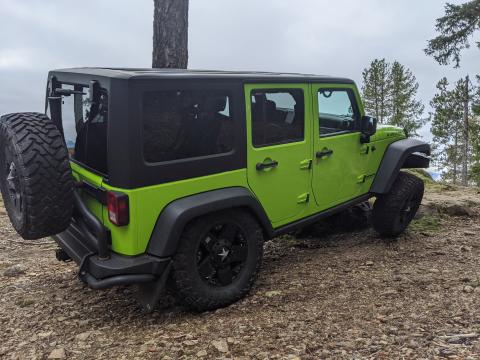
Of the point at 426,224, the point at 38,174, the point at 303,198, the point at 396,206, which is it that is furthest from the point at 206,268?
the point at 426,224

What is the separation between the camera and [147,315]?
Answer: 3.59m

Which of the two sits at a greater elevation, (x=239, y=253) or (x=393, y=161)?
(x=393, y=161)

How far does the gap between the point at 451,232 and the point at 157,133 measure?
401cm

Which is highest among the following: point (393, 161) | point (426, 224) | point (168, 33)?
point (168, 33)

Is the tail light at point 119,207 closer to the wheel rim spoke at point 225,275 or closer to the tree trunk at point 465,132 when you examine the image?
the wheel rim spoke at point 225,275

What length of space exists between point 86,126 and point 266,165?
1.43m

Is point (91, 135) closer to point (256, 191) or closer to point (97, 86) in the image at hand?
point (97, 86)

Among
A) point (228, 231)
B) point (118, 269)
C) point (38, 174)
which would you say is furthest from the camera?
point (228, 231)

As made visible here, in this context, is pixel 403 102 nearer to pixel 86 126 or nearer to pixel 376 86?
pixel 376 86

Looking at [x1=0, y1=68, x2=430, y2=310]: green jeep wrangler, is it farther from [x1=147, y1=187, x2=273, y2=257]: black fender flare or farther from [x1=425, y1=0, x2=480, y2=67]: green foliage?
[x1=425, y1=0, x2=480, y2=67]: green foliage

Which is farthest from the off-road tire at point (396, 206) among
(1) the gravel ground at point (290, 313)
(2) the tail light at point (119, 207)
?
(2) the tail light at point (119, 207)

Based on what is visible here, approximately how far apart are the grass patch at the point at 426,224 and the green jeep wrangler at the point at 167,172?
204 centimetres

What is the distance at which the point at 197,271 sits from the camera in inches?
132

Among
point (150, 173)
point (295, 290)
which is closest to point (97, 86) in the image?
point (150, 173)
